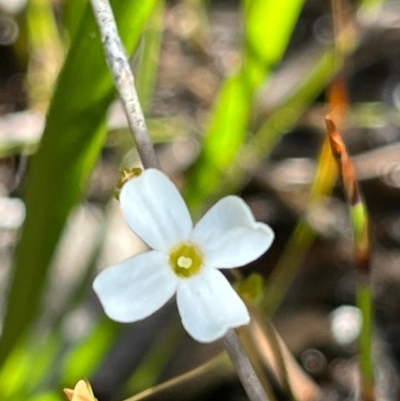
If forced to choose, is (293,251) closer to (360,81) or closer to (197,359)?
(197,359)

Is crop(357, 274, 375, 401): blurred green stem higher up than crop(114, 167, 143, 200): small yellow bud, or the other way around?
crop(114, 167, 143, 200): small yellow bud

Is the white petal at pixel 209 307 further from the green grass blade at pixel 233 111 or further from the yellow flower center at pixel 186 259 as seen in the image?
the green grass blade at pixel 233 111

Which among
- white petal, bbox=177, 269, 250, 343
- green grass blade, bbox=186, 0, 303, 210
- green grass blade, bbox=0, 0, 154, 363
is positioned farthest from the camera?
green grass blade, bbox=186, 0, 303, 210

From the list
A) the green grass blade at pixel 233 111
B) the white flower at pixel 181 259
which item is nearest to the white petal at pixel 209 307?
the white flower at pixel 181 259

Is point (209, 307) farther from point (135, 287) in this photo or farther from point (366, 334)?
point (366, 334)

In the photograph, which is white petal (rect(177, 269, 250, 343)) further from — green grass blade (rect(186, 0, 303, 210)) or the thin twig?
green grass blade (rect(186, 0, 303, 210))

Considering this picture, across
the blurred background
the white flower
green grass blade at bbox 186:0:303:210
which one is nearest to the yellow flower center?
the white flower

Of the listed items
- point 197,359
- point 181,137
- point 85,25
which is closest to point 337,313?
point 197,359

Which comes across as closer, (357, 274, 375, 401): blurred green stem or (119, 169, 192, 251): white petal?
(119, 169, 192, 251): white petal
